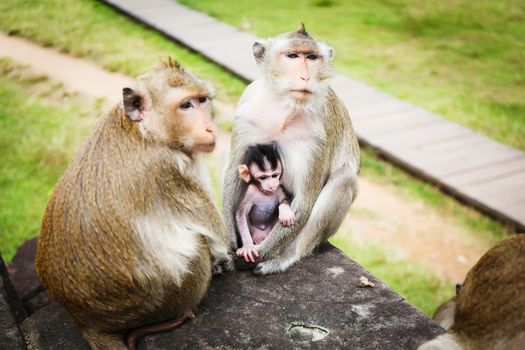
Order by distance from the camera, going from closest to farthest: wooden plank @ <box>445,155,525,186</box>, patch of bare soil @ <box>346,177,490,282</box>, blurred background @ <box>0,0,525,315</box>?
patch of bare soil @ <box>346,177,490,282</box> < blurred background @ <box>0,0,525,315</box> < wooden plank @ <box>445,155,525,186</box>

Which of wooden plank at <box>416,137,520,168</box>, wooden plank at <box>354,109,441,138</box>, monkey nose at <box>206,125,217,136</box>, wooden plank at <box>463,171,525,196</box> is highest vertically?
monkey nose at <box>206,125,217,136</box>

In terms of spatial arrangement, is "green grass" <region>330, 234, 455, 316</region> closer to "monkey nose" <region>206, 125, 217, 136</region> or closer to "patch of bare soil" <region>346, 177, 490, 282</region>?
"patch of bare soil" <region>346, 177, 490, 282</region>

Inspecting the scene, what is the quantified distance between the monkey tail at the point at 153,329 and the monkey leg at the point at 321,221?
56 cm

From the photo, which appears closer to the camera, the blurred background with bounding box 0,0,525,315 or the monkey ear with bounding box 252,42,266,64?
the monkey ear with bounding box 252,42,266,64

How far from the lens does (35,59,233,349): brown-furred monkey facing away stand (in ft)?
8.89

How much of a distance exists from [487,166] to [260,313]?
3.81 m

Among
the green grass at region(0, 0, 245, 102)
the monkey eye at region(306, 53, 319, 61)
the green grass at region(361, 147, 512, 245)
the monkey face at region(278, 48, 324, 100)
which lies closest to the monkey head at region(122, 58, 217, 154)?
the monkey face at region(278, 48, 324, 100)

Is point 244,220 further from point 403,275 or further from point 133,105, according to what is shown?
point 403,275

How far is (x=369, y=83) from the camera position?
26.1 ft

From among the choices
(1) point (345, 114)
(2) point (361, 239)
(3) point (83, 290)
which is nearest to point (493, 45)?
(2) point (361, 239)

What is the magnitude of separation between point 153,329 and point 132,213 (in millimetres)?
595

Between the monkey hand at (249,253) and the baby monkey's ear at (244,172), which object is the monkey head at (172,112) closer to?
the baby monkey's ear at (244,172)

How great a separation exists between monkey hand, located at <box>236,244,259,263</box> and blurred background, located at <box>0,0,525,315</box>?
3.18 ft

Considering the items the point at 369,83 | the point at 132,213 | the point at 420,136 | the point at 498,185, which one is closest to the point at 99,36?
the point at 369,83
